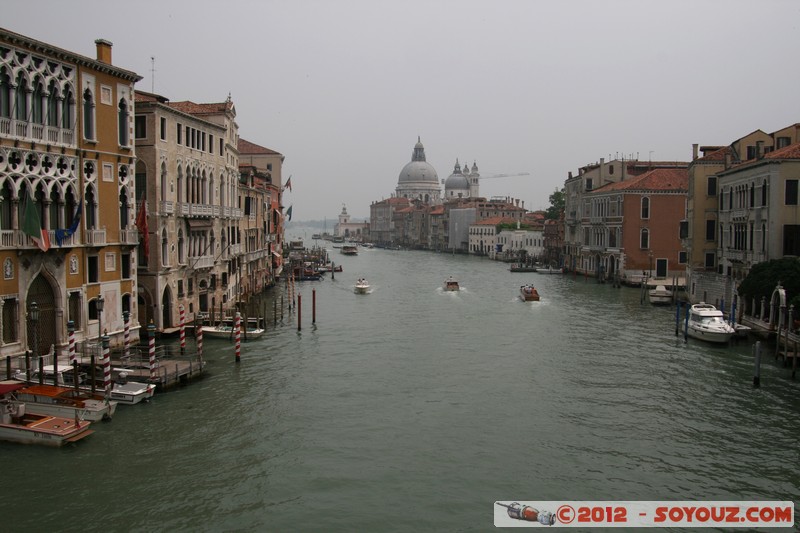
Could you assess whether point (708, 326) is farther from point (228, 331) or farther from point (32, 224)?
point (32, 224)

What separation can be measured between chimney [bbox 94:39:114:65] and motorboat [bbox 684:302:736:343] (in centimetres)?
1802

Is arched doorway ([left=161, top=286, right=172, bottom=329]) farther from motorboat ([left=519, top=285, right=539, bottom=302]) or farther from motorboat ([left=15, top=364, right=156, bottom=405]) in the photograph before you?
motorboat ([left=519, top=285, right=539, bottom=302])

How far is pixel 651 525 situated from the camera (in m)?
10.1

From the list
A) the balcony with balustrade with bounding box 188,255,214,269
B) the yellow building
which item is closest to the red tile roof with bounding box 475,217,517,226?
the balcony with balustrade with bounding box 188,255,214,269

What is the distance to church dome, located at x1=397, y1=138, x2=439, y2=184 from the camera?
6442 inches

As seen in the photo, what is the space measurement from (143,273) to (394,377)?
781 cm

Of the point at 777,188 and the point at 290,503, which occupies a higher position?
the point at 777,188

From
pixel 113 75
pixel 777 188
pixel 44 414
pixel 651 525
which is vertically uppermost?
pixel 113 75

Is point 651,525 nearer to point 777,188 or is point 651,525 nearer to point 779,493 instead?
point 779,493

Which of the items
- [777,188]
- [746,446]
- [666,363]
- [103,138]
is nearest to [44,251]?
[103,138]

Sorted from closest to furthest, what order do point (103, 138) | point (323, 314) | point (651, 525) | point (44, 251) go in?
point (651, 525) → point (44, 251) → point (103, 138) → point (323, 314)

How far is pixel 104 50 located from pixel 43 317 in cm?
682

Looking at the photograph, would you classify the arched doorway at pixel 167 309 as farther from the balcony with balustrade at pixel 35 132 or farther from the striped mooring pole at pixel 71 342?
the balcony with balustrade at pixel 35 132

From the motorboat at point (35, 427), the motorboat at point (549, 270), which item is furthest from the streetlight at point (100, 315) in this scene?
the motorboat at point (549, 270)
